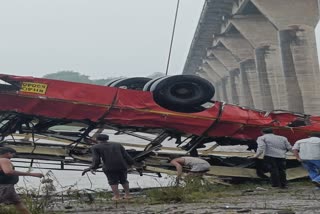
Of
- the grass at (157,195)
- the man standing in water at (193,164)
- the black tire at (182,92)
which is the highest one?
the black tire at (182,92)

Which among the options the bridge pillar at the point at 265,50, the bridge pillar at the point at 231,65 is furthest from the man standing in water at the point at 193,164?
→ the bridge pillar at the point at 231,65

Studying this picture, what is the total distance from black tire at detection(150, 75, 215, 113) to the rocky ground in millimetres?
1613

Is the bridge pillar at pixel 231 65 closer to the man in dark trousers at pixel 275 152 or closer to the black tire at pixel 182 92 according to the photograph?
the man in dark trousers at pixel 275 152

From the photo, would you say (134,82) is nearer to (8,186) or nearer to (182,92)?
(182,92)

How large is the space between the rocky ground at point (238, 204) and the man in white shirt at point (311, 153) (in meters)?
0.29

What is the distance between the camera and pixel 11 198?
7504mm

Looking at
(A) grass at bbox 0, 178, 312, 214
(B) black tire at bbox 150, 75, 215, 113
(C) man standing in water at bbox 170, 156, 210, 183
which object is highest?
(B) black tire at bbox 150, 75, 215, 113

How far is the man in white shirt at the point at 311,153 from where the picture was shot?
1038 centimetres

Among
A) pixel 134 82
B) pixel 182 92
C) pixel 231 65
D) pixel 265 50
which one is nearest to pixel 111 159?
pixel 182 92

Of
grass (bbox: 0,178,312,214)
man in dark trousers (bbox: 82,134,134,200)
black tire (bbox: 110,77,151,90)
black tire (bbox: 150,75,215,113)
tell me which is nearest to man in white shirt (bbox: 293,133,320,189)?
grass (bbox: 0,178,312,214)

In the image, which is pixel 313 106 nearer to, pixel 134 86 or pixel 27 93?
pixel 134 86

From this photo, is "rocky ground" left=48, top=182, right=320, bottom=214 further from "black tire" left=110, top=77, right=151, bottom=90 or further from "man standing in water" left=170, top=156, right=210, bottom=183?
"black tire" left=110, top=77, right=151, bottom=90

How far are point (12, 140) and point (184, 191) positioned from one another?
3.10 m

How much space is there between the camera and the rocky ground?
311 inches
